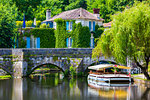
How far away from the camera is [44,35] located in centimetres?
5900

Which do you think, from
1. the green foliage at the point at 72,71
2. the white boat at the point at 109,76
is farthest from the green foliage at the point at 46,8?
the white boat at the point at 109,76

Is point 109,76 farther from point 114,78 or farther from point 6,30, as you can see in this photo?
point 6,30

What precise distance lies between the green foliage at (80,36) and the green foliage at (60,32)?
1.69 m

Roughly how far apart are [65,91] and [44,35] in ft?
78.1

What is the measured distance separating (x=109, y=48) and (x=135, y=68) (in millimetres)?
7082

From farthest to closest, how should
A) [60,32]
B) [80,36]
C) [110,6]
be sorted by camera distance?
[110,6], [60,32], [80,36]

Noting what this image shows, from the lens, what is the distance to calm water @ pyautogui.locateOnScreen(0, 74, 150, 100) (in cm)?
3262

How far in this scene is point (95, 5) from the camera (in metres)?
90.6

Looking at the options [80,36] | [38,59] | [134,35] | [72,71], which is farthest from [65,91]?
[80,36]

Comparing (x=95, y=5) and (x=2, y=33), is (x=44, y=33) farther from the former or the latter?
(x=95, y=5)

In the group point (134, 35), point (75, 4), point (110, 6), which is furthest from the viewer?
point (75, 4)

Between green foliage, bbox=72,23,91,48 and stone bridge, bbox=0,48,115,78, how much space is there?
7.29m

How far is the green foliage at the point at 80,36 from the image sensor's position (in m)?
57.2

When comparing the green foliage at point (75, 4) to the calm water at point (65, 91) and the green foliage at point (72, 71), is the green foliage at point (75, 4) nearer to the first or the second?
the green foliage at point (72, 71)
